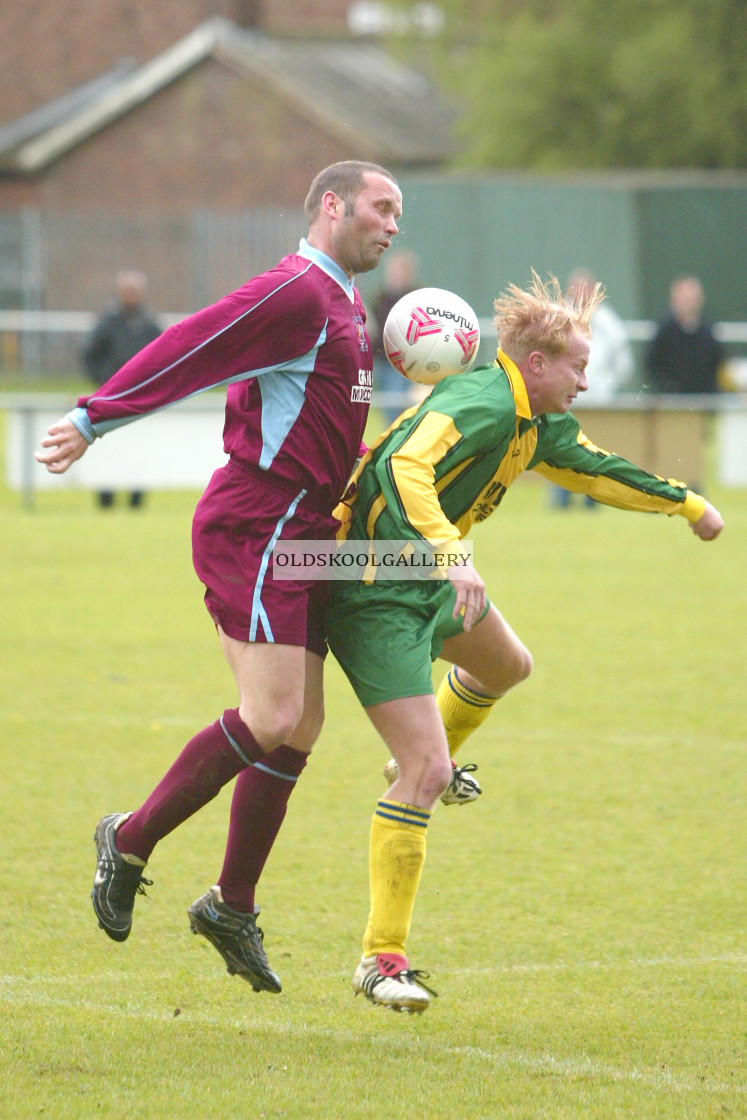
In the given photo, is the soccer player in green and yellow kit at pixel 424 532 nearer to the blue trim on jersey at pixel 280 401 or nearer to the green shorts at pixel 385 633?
the green shorts at pixel 385 633

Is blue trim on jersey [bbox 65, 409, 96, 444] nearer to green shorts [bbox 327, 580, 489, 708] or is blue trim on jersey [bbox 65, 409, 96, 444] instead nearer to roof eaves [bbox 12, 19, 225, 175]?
green shorts [bbox 327, 580, 489, 708]

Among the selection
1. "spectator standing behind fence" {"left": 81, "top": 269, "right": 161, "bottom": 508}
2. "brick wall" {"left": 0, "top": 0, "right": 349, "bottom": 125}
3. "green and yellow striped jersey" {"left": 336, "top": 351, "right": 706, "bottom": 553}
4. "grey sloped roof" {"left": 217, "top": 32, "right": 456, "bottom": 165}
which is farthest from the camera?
"brick wall" {"left": 0, "top": 0, "right": 349, "bottom": 125}

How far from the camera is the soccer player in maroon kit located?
3.96 meters

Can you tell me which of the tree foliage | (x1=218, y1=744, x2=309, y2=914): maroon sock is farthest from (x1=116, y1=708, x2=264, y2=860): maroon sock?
the tree foliage

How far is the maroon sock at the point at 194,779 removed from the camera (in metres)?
4.11

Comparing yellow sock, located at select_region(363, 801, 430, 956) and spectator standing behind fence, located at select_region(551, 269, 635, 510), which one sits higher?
spectator standing behind fence, located at select_region(551, 269, 635, 510)

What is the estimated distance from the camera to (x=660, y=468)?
5301mm

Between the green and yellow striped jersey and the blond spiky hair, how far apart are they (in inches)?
2.3

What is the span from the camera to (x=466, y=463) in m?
4.24

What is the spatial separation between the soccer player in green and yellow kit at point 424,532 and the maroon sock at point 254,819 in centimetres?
32

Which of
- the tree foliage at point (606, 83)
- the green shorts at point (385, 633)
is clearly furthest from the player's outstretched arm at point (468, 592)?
the tree foliage at point (606, 83)

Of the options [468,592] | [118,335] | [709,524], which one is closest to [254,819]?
[468,592]

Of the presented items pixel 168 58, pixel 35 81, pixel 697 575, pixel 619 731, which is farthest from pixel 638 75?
pixel 619 731

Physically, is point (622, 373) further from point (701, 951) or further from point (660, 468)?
point (701, 951)
